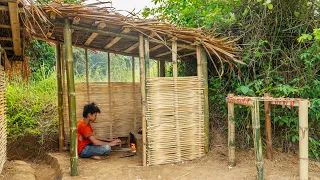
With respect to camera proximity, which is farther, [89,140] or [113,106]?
[113,106]

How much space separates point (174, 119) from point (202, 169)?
94cm

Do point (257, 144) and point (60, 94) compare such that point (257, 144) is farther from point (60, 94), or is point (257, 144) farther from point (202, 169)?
point (60, 94)

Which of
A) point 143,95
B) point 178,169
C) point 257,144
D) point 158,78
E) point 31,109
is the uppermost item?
point 158,78

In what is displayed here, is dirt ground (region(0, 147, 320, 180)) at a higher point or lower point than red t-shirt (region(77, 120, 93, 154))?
lower

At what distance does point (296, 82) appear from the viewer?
4.70 meters

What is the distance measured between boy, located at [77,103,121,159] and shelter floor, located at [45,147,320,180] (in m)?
0.32

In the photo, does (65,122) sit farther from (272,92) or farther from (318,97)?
(318,97)

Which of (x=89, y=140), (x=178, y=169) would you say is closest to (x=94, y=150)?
(x=89, y=140)

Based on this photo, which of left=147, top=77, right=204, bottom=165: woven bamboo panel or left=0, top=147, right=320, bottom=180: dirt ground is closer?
left=0, top=147, right=320, bottom=180: dirt ground

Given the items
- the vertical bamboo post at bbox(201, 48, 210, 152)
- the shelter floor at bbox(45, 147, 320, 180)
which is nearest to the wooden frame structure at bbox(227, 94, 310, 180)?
the shelter floor at bbox(45, 147, 320, 180)

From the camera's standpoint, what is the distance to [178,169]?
14.5ft

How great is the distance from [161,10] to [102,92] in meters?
3.08

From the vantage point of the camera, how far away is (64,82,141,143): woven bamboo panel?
20.1ft

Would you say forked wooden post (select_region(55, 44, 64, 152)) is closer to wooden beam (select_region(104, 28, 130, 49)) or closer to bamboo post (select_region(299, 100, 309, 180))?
wooden beam (select_region(104, 28, 130, 49))
